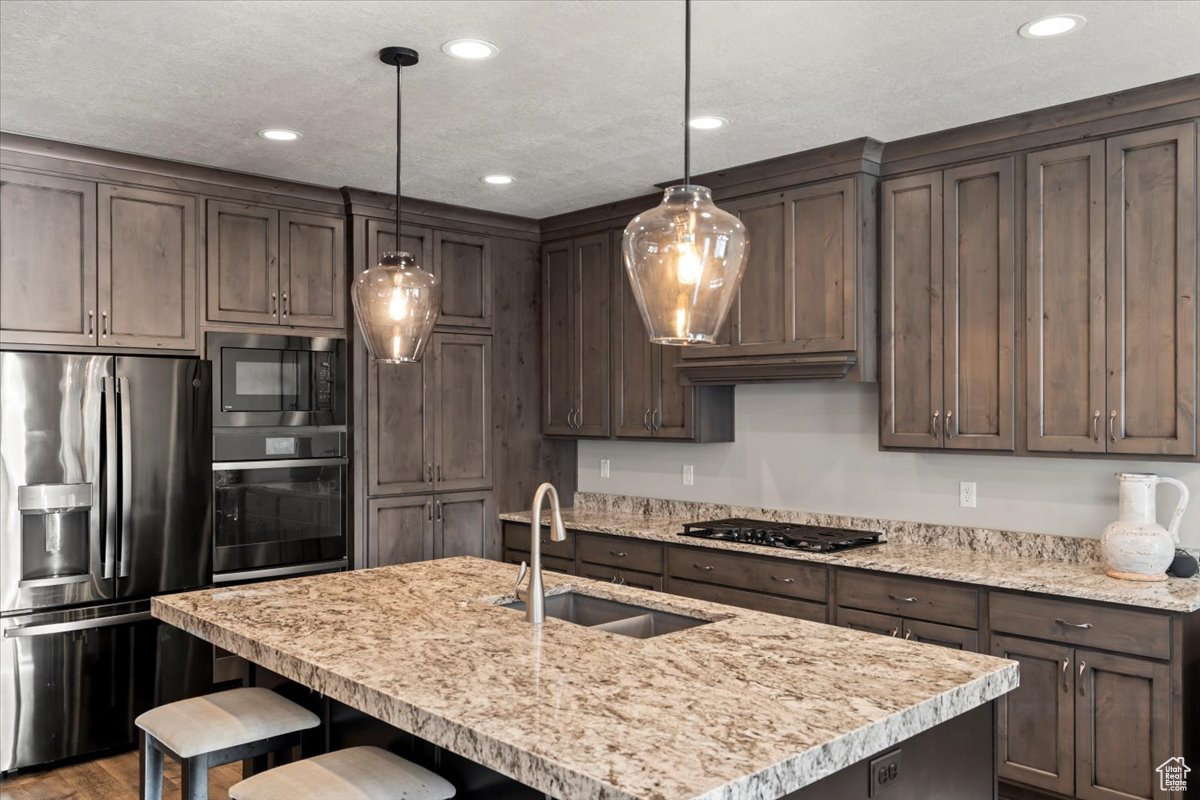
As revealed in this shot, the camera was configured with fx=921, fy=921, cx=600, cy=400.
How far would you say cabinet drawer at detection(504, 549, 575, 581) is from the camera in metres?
4.88

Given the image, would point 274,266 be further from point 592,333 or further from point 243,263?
point 592,333

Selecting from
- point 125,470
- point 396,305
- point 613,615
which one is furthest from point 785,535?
point 125,470

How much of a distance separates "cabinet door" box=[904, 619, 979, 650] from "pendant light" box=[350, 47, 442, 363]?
2.07 metres

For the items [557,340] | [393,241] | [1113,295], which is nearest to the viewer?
[1113,295]

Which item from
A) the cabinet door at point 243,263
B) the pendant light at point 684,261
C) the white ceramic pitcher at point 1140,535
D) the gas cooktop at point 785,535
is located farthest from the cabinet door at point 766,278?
the pendant light at point 684,261

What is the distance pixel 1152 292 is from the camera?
10.3ft

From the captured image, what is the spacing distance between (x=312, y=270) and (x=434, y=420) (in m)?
1.00

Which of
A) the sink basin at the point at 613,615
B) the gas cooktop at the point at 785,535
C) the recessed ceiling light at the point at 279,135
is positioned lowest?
the sink basin at the point at 613,615

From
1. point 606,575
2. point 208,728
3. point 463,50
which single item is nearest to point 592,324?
point 606,575

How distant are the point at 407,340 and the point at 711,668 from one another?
50.1 inches

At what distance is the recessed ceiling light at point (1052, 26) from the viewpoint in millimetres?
2531

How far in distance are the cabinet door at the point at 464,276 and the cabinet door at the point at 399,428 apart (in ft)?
1.07

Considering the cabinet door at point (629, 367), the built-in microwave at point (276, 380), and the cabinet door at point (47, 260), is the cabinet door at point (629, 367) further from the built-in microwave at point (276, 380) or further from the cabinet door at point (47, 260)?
the cabinet door at point (47, 260)

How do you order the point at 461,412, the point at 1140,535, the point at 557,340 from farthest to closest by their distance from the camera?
1. the point at 557,340
2. the point at 461,412
3. the point at 1140,535
